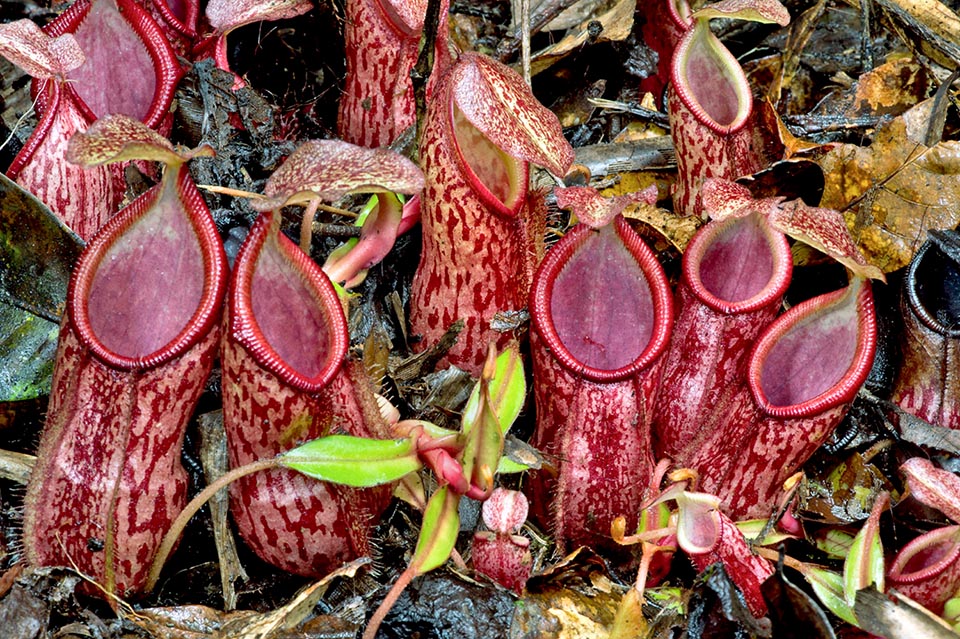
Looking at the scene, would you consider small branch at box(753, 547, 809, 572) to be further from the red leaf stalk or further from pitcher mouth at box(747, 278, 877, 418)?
the red leaf stalk

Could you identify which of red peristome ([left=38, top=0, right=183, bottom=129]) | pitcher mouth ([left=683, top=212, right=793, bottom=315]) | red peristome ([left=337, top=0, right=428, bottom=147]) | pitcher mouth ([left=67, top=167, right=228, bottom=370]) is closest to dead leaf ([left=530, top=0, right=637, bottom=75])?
red peristome ([left=337, top=0, right=428, bottom=147])

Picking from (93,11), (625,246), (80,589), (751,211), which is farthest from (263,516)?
(93,11)

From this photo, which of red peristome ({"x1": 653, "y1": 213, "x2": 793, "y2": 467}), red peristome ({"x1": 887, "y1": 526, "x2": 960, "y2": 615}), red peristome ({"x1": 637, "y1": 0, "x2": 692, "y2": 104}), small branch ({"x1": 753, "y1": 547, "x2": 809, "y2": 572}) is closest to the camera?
red peristome ({"x1": 887, "y1": 526, "x2": 960, "y2": 615})

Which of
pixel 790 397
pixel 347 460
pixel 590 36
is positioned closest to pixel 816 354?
pixel 790 397

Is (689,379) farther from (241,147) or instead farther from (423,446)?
(241,147)

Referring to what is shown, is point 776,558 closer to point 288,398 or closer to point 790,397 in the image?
point 790,397

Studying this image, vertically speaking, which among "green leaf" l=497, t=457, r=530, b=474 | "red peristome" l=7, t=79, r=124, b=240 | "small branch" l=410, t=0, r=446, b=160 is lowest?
"green leaf" l=497, t=457, r=530, b=474

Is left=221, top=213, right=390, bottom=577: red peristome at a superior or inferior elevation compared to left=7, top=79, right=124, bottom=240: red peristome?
inferior
